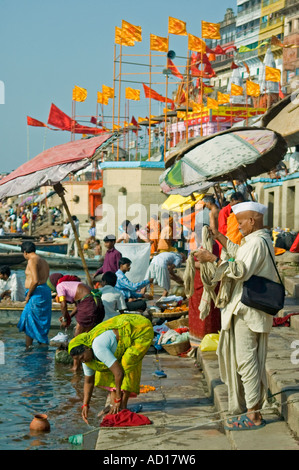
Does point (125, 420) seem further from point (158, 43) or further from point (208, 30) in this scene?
point (208, 30)

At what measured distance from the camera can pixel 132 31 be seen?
28656 millimetres

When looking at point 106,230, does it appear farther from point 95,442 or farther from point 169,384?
point 95,442

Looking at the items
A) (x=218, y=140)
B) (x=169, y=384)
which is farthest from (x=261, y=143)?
(x=169, y=384)

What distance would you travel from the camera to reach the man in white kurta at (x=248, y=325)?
5.27 metres

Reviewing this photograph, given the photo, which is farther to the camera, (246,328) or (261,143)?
(261,143)

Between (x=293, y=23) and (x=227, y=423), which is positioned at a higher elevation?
(x=293, y=23)

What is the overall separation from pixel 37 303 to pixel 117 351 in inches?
179

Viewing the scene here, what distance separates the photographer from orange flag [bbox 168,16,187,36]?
3016cm

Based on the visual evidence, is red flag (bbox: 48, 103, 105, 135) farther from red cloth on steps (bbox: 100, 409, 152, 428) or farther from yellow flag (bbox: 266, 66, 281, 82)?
red cloth on steps (bbox: 100, 409, 152, 428)

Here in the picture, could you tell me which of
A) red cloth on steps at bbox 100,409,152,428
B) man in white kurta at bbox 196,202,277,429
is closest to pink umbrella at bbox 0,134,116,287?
red cloth on steps at bbox 100,409,152,428

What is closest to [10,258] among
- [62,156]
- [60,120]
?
[60,120]

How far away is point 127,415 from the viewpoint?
6016 mm

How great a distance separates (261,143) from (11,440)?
4.31 m

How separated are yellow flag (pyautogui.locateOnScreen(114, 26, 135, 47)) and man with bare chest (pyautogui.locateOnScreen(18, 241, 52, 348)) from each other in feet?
62.9
